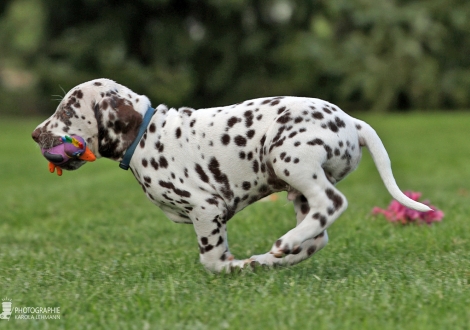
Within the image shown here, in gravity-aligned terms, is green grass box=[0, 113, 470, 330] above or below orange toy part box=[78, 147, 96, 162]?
below

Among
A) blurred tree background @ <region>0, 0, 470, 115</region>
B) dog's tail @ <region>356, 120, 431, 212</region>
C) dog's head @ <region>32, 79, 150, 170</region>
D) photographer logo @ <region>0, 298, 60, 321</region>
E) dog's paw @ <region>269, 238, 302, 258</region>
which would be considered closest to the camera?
photographer logo @ <region>0, 298, 60, 321</region>

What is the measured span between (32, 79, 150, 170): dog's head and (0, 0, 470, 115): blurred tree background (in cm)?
2170

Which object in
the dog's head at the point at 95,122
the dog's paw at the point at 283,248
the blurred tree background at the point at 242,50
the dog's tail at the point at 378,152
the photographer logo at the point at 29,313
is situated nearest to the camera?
the photographer logo at the point at 29,313

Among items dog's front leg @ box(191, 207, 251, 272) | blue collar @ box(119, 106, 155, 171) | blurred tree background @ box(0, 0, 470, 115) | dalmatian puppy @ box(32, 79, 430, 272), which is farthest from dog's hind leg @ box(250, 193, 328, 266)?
blurred tree background @ box(0, 0, 470, 115)

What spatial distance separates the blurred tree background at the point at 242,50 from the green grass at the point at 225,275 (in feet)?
58.1

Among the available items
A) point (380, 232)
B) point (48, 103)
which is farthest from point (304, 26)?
point (380, 232)

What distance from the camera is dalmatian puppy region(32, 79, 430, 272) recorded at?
446cm

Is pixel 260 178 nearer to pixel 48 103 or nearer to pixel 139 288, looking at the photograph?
pixel 139 288

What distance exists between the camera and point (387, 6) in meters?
27.8

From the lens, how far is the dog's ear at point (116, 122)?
4781 mm

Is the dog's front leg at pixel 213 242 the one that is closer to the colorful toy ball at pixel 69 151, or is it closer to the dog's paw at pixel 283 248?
the dog's paw at pixel 283 248

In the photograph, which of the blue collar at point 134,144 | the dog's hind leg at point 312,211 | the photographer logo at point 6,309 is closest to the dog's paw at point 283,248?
the dog's hind leg at point 312,211

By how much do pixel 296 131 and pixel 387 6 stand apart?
24547 mm

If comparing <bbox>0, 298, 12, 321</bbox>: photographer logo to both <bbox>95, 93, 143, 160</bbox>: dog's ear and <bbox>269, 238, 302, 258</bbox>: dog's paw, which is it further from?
<bbox>269, 238, 302, 258</bbox>: dog's paw
